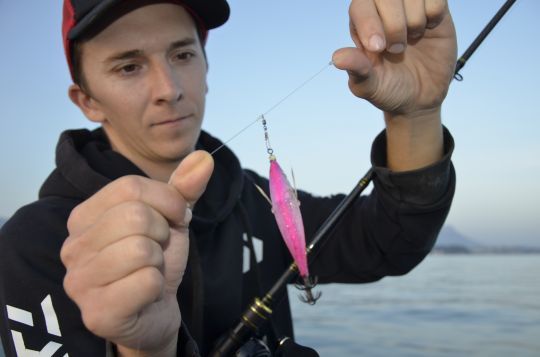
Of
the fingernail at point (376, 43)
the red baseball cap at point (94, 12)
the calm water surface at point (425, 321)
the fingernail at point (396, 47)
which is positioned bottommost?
the calm water surface at point (425, 321)

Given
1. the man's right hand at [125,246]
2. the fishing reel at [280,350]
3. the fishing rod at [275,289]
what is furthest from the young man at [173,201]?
the fishing reel at [280,350]

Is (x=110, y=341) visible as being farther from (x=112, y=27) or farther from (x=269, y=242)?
(x=269, y=242)

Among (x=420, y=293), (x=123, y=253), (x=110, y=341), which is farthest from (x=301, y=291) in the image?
(x=420, y=293)

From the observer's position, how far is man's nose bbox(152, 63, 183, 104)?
221cm

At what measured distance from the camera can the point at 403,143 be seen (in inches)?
86.1

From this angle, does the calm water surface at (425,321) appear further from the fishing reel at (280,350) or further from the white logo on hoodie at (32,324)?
the white logo on hoodie at (32,324)

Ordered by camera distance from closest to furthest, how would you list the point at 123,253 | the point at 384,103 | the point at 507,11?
the point at 123,253 < the point at 384,103 < the point at 507,11

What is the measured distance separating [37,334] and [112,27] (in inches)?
54.0

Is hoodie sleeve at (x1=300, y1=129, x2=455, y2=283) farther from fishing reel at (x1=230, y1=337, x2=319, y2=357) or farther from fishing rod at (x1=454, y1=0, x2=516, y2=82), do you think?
fishing reel at (x1=230, y1=337, x2=319, y2=357)

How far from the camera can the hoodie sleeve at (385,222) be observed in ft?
7.36

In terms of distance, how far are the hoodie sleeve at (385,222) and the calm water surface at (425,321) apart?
2590mm

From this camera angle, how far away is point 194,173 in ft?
3.70

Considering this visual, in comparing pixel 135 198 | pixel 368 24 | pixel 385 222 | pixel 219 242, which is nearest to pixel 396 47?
pixel 368 24

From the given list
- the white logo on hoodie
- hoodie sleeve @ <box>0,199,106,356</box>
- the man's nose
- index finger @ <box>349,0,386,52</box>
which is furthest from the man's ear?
index finger @ <box>349,0,386,52</box>
